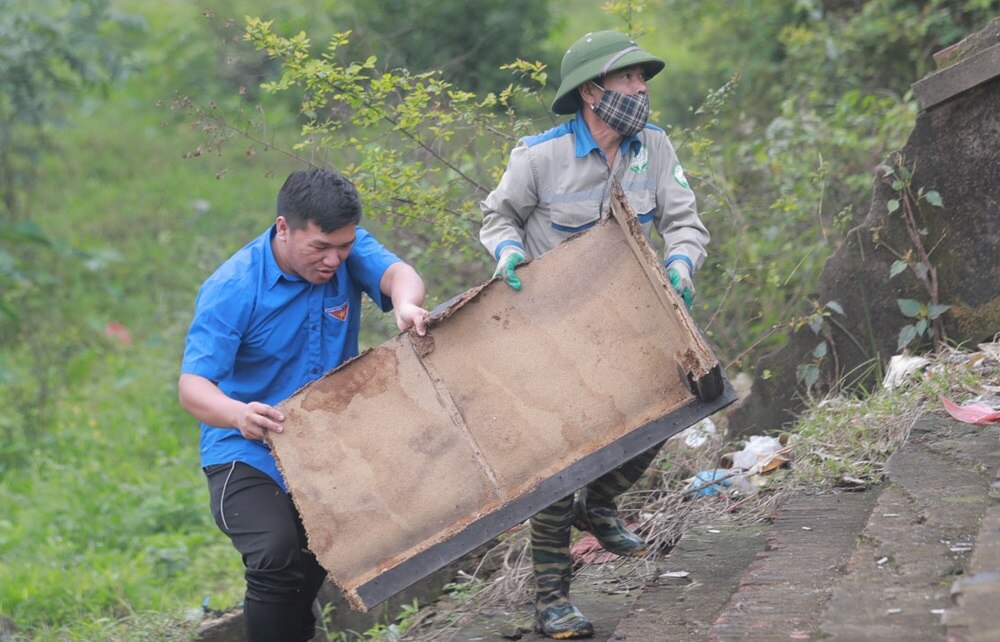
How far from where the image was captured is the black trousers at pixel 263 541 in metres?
3.70

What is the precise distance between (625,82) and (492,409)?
1.11 metres

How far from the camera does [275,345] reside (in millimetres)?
3873

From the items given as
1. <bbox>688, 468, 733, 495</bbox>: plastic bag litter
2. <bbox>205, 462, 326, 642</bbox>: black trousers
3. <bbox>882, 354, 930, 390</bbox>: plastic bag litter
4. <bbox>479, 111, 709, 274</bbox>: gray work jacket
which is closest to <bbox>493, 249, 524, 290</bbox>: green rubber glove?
<bbox>479, 111, 709, 274</bbox>: gray work jacket

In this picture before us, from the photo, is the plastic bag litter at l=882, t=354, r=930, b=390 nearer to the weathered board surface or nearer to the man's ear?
the weathered board surface

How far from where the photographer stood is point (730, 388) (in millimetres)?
3438

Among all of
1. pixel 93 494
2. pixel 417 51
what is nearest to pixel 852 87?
pixel 417 51

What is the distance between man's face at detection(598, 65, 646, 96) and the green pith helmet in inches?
1.1

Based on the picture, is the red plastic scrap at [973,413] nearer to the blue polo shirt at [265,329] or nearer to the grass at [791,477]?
the grass at [791,477]

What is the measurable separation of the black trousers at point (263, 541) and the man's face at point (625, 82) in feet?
5.19

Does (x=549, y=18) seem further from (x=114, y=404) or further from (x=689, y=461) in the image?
(x=689, y=461)

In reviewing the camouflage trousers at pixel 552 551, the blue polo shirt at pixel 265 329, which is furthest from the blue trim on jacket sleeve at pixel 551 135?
the camouflage trousers at pixel 552 551

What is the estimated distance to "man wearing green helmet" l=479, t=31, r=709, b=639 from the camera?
3809 mm

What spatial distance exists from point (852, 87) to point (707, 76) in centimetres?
228

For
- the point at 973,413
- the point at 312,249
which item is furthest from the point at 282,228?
the point at 973,413
